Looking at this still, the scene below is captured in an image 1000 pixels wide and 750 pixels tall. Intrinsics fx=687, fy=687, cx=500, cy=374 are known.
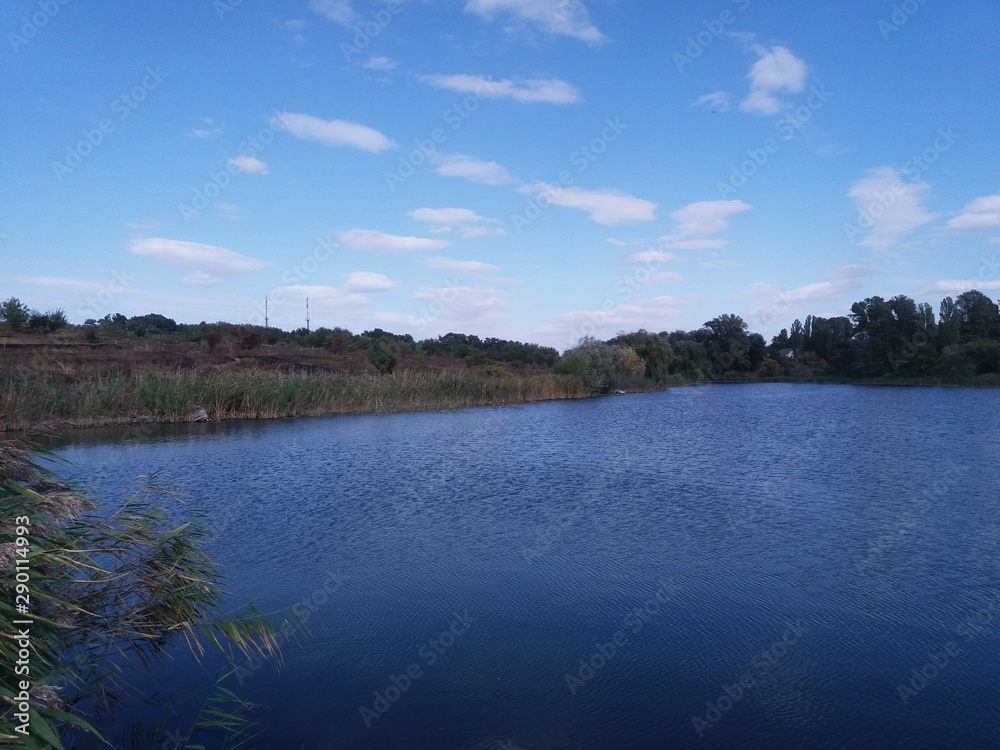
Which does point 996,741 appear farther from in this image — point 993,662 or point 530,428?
point 530,428

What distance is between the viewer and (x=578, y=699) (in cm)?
499

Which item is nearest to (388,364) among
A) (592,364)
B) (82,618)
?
(592,364)

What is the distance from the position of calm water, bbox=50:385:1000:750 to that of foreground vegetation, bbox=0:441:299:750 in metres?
0.39

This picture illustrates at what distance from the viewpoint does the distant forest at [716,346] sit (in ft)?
146

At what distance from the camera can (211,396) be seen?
24.0 metres

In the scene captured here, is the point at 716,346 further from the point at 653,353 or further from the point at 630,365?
the point at 630,365

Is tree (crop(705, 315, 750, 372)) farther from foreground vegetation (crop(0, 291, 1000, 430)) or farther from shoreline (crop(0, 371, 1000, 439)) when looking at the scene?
shoreline (crop(0, 371, 1000, 439))

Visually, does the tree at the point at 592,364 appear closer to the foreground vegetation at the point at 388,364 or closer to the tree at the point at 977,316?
the foreground vegetation at the point at 388,364

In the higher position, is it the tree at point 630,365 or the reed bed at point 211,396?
the tree at point 630,365

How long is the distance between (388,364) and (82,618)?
36.2 metres

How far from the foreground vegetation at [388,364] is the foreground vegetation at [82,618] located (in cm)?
209

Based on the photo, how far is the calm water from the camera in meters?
4.78

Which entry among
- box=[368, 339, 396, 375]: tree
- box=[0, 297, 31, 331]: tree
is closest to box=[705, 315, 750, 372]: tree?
box=[368, 339, 396, 375]: tree

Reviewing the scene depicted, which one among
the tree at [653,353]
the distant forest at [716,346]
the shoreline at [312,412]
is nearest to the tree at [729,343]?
the distant forest at [716,346]
